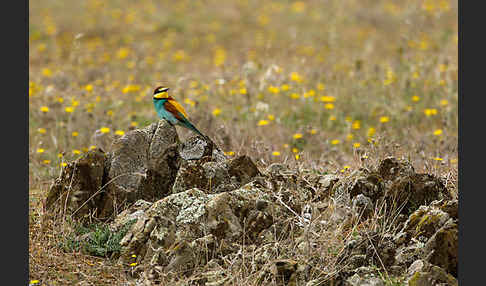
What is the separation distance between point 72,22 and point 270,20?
4900 mm

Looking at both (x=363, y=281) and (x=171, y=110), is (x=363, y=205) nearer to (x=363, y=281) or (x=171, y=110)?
(x=363, y=281)

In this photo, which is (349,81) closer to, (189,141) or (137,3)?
(189,141)

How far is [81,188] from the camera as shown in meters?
4.86

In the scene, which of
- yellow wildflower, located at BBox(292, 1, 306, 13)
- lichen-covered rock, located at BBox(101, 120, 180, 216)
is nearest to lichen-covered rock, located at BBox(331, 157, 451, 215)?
lichen-covered rock, located at BBox(101, 120, 180, 216)

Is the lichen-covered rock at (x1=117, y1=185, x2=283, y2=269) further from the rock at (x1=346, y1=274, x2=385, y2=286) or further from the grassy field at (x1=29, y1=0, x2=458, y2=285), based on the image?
the rock at (x1=346, y1=274, x2=385, y2=286)

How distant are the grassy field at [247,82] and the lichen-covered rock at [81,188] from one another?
0.63 feet

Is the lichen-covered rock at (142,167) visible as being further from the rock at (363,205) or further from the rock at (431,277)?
the rock at (431,277)

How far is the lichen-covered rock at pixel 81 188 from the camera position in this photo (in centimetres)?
482

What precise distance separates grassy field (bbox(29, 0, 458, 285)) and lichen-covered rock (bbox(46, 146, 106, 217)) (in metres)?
0.19

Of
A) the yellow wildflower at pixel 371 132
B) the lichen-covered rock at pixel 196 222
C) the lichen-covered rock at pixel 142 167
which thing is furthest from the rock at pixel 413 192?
the yellow wildflower at pixel 371 132

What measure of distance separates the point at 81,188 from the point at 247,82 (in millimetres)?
4899

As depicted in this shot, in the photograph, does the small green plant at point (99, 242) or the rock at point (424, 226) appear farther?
the small green plant at point (99, 242)

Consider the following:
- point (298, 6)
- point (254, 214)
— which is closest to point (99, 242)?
point (254, 214)

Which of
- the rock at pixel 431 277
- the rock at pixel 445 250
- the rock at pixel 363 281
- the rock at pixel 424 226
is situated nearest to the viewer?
the rock at pixel 431 277
